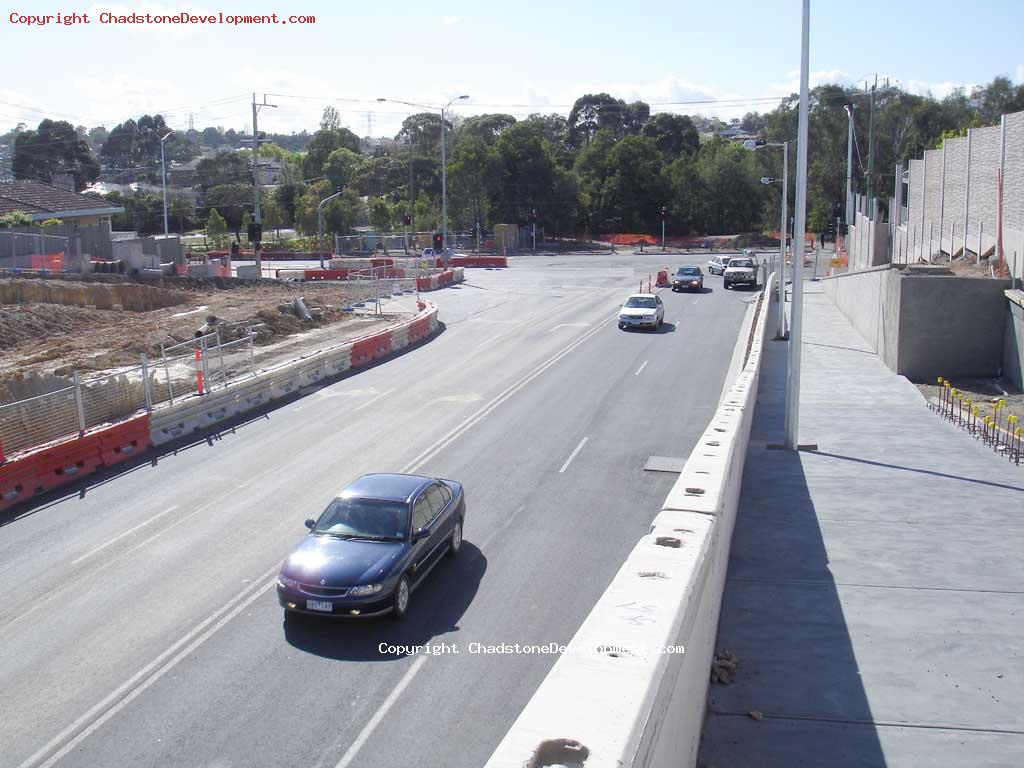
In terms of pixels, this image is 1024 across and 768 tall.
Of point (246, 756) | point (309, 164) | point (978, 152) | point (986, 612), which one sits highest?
point (309, 164)

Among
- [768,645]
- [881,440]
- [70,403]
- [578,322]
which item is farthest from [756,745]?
[578,322]

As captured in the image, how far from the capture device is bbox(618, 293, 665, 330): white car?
36.6 meters

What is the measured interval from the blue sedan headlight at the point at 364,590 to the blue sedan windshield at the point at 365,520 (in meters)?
1.04

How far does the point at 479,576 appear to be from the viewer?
12.6 metres

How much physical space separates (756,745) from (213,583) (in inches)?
316

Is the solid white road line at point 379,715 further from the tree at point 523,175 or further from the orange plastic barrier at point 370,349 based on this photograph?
the tree at point 523,175

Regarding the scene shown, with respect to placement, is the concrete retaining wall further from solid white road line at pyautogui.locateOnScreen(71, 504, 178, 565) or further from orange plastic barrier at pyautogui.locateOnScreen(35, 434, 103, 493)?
orange plastic barrier at pyautogui.locateOnScreen(35, 434, 103, 493)

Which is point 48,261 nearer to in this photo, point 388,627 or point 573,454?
point 573,454

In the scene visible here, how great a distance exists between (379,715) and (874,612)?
508 cm

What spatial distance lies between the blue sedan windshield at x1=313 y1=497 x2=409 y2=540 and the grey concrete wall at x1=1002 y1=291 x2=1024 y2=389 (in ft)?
76.9

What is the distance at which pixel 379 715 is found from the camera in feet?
29.5

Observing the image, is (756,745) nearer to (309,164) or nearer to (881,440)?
(881,440)

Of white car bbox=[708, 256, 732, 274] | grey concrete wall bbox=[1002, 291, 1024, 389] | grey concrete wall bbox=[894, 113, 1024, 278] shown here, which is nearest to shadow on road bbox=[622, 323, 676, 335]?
grey concrete wall bbox=[1002, 291, 1024, 389]

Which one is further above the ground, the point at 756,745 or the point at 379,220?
the point at 379,220
